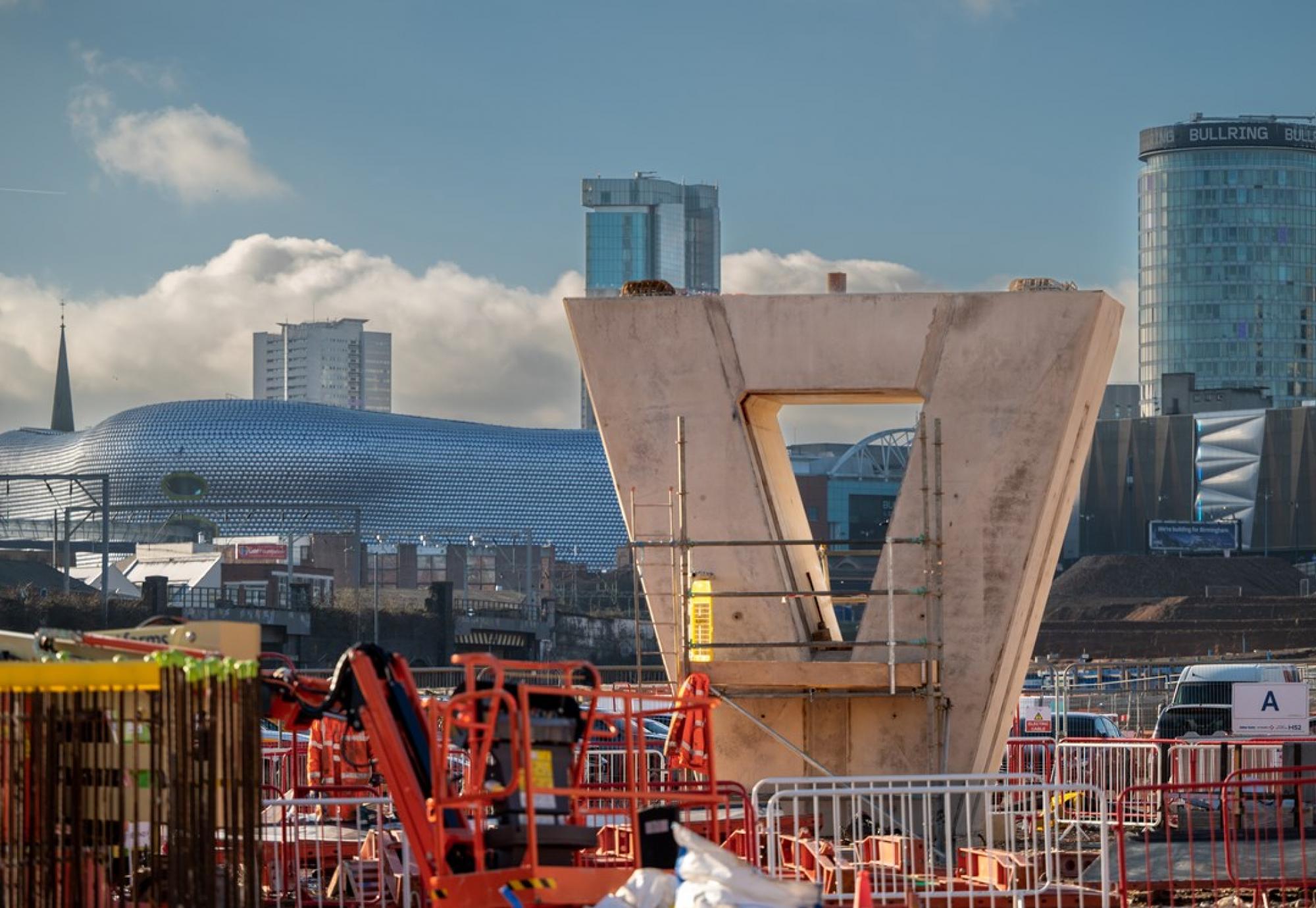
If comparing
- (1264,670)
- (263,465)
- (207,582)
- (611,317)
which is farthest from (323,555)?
(611,317)

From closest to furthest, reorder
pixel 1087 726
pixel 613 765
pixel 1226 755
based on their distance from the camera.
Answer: pixel 1226 755
pixel 613 765
pixel 1087 726

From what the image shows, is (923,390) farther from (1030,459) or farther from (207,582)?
(207,582)

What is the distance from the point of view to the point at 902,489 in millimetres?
14633

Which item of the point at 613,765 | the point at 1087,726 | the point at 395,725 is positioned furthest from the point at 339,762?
the point at 1087,726

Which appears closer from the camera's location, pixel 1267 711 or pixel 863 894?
pixel 863 894

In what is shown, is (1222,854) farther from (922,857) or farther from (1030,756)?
A: (1030,756)

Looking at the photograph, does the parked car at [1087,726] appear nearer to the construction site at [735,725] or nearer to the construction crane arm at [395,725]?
the construction site at [735,725]

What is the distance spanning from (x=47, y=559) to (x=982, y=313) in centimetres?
13203

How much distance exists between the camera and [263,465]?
170m

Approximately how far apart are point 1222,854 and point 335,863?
6.42 m

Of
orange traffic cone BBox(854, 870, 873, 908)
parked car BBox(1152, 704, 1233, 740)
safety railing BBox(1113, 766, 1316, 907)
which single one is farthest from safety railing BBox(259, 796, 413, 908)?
parked car BBox(1152, 704, 1233, 740)

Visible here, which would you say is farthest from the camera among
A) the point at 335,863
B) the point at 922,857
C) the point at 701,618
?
the point at 701,618

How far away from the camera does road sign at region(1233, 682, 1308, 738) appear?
19672mm

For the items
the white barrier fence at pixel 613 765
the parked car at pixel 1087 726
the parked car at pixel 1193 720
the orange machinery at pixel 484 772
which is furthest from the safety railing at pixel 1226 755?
the orange machinery at pixel 484 772
